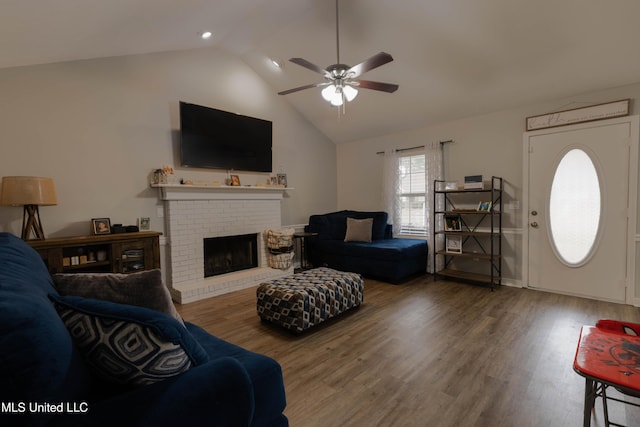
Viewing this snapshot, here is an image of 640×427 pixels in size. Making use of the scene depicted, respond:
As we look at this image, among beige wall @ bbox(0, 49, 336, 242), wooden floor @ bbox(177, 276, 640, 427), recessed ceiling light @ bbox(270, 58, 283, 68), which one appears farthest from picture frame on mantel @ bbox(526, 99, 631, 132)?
beige wall @ bbox(0, 49, 336, 242)

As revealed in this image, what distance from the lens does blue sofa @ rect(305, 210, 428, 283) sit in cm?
422

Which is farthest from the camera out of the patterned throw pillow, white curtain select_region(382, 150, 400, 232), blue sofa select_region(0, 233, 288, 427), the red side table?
white curtain select_region(382, 150, 400, 232)

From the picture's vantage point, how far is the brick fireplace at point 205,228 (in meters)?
3.80

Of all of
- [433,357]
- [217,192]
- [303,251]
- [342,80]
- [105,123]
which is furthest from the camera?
[303,251]

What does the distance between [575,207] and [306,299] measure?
344 cm

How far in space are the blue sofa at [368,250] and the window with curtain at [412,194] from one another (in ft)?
0.96

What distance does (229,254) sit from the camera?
4.50 metres

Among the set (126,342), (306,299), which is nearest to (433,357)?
(306,299)

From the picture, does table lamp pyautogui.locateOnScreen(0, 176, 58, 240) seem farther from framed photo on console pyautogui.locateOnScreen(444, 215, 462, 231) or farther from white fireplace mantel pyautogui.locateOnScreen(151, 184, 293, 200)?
framed photo on console pyautogui.locateOnScreen(444, 215, 462, 231)

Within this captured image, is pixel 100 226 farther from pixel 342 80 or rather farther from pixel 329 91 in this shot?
pixel 342 80

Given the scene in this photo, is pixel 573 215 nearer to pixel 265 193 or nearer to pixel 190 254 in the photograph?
pixel 265 193

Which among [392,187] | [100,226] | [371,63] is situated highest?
[371,63]

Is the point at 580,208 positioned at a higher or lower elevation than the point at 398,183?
lower

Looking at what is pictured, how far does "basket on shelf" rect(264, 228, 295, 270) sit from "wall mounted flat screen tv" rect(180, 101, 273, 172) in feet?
3.44
